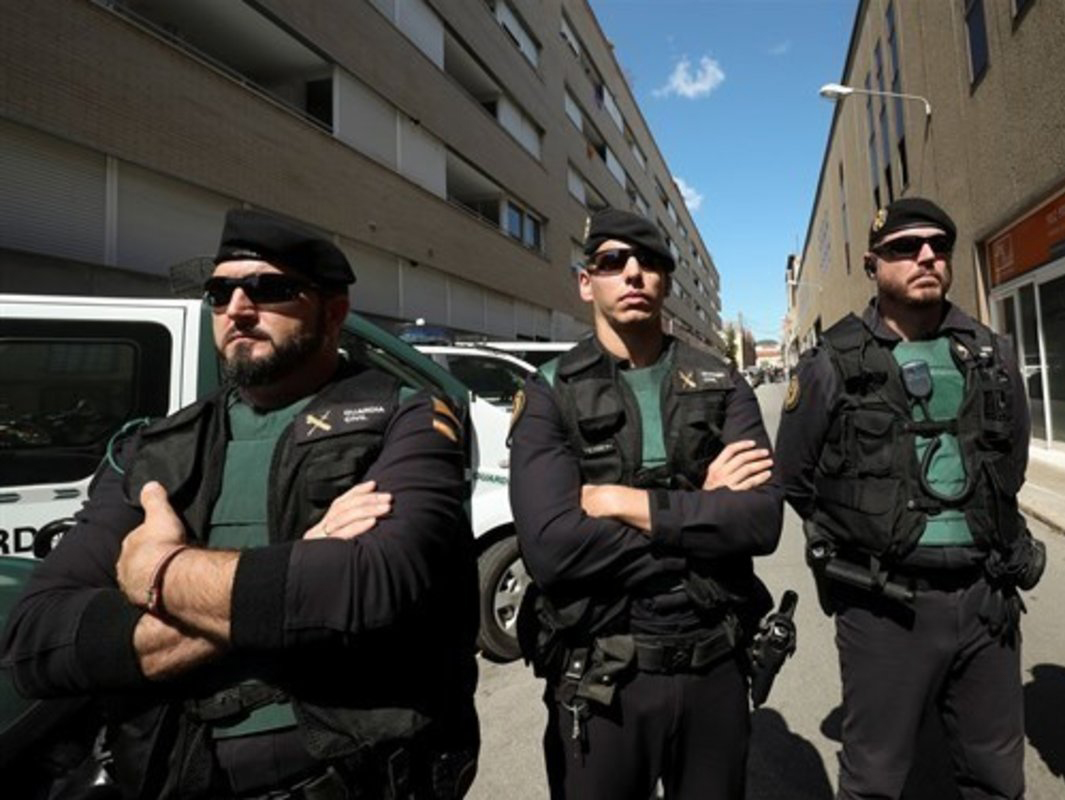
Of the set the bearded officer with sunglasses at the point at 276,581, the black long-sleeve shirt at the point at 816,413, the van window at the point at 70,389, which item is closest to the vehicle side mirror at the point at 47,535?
the van window at the point at 70,389

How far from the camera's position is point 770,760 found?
275cm

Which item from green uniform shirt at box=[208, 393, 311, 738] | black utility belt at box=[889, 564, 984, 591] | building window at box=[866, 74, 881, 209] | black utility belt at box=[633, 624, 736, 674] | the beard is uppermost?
building window at box=[866, 74, 881, 209]

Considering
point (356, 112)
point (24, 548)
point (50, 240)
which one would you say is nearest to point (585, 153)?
point (356, 112)

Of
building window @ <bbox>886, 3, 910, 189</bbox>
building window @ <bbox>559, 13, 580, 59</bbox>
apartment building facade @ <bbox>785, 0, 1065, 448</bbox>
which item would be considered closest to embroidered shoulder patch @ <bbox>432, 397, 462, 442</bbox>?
apartment building facade @ <bbox>785, 0, 1065, 448</bbox>

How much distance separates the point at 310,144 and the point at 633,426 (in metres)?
11.3

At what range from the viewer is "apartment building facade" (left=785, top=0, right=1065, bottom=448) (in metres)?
8.62

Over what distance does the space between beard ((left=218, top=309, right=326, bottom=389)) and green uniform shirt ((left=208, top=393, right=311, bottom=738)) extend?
12 centimetres

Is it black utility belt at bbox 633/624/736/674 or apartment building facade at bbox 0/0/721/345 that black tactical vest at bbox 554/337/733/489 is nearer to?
black utility belt at bbox 633/624/736/674

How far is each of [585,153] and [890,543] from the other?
2860cm

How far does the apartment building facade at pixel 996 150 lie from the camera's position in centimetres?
862

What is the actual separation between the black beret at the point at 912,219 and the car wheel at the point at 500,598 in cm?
257

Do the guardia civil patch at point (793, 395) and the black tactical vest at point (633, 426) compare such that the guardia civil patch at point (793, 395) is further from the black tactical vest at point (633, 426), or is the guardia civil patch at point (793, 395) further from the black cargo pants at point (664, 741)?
the black cargo pants at point (664, 741)

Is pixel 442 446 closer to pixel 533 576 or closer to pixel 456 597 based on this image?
pixel 456 597

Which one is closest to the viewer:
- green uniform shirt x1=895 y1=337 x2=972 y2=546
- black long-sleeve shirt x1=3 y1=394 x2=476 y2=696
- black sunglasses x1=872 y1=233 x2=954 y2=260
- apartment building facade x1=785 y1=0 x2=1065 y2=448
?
black long-sleeve shirt x1=3 y1=394 x2=476 y2=696
